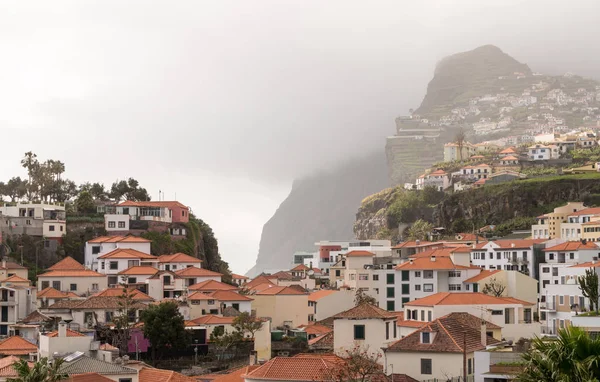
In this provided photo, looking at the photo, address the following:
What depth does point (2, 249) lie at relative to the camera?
11031 centimetres

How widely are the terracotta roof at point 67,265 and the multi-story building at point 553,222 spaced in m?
58.8

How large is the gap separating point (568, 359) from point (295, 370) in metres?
24.2

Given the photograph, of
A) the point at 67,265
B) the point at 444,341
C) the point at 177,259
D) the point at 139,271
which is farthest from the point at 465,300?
the point at 67,265

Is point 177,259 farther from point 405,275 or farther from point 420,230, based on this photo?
point 420,230

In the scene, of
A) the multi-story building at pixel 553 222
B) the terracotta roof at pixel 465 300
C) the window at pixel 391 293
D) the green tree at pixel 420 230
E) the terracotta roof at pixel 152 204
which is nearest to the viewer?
the terracotta roof at pixel 465 300

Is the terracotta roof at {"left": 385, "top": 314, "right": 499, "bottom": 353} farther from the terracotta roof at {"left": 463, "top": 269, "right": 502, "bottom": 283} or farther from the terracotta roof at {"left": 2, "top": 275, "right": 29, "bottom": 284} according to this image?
the terracotta roof at {"left": 2, "top": 275, "right": 29, "bottom": 284}

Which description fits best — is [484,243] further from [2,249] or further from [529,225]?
[2,249]

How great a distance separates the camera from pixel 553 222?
440ft

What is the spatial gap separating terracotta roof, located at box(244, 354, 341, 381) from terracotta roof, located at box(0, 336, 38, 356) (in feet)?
76.5

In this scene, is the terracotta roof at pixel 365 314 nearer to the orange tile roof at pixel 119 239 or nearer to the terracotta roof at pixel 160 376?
the terracotta roof at pixel 160 376

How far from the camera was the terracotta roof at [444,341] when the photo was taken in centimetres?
5447

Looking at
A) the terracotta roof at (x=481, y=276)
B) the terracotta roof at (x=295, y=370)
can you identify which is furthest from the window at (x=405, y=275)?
the terracotta roof at (x=295, y=370)

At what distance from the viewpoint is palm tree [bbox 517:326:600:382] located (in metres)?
28.3

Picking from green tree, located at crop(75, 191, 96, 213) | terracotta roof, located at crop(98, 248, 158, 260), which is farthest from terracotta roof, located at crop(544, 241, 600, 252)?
green tree, located at crop(75, 191, 96, 213)
